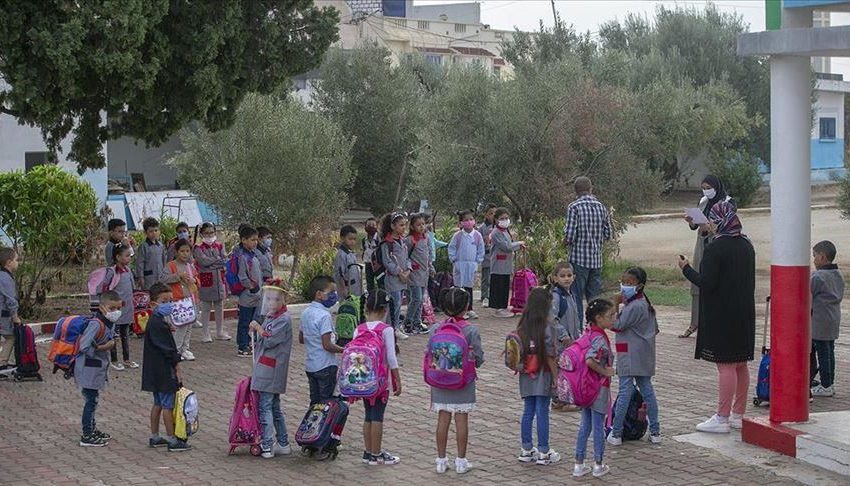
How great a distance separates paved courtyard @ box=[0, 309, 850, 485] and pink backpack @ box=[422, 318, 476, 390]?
2.66 feet

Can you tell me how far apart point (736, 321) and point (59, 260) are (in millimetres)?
12003

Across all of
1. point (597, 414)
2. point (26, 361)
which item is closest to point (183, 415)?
point (597, 414)

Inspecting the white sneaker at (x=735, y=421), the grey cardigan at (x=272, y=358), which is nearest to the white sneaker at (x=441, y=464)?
the grey cardigan at (x=272, y=358)

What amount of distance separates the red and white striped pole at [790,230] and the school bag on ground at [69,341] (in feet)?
18.7

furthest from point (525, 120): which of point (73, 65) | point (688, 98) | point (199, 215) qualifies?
point (688, 98)

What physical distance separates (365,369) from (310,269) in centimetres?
1120

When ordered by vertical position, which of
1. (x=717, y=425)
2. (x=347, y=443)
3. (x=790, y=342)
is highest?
(x=790, y=342)

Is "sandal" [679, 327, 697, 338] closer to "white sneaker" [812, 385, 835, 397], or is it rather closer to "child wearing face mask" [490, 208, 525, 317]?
"child wearing face mask" [490, 208, 525, 317]

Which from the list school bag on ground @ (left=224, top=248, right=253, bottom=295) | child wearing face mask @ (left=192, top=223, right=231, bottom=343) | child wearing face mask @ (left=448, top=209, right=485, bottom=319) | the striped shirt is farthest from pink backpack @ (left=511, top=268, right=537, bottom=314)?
school bag on ground @ (left=224, top=248, right=253, bottom=295)

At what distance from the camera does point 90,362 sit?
985 cm

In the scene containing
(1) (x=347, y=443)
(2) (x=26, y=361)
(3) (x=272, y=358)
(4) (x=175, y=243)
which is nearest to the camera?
(3) (x=272, y=358)

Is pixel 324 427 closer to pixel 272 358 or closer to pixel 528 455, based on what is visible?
pixel 272 358

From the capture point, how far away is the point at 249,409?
31.7 feet

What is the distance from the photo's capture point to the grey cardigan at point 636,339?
969 centimetres
